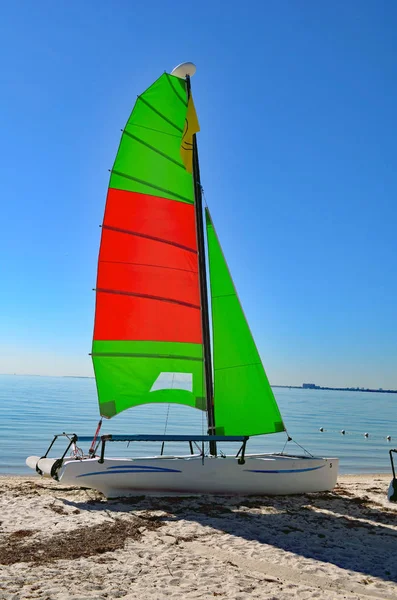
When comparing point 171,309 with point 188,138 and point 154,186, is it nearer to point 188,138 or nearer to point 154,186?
point 154,186

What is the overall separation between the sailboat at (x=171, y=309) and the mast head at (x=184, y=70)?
0.45 meters

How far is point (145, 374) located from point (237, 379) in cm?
215

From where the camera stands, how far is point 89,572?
604 centimetres

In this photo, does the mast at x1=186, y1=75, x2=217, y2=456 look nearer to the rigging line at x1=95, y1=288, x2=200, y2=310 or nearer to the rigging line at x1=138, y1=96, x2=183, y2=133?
the rigging line at x1=95, y1=288, x2=200, y2=310

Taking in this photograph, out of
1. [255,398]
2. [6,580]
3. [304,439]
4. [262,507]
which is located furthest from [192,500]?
[304,439]

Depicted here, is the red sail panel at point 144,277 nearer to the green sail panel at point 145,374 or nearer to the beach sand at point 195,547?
the green sail panel at point 145,374

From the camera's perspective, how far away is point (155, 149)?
12.5 m

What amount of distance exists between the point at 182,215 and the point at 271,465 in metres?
6.19

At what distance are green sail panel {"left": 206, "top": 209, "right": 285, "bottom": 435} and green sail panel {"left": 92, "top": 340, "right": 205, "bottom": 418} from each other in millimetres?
636

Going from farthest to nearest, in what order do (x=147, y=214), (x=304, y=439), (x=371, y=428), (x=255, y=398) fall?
(x=371, y=428) → (x=304, y=439) → (x=147, y=214) → (x=255, y=398)

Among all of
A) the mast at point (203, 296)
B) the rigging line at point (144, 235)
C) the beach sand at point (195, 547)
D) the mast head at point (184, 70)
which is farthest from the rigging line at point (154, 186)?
the beach sand at point (195, 547)

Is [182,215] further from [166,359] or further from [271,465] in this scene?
[271,465]

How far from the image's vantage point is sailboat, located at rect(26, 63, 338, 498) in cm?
1144

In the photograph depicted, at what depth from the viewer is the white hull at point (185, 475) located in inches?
401
